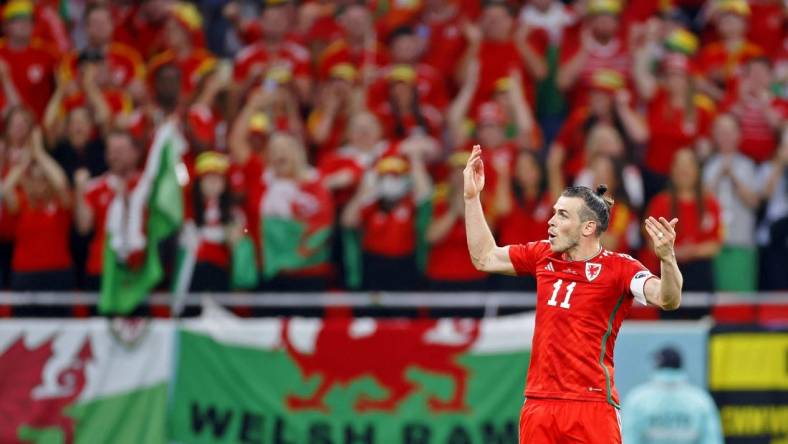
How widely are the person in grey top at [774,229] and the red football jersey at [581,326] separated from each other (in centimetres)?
576

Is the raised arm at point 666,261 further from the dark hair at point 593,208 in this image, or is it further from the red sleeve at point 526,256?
the red sleeve at point 526,256

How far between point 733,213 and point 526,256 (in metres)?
5.61

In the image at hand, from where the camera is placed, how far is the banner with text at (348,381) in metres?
13.0

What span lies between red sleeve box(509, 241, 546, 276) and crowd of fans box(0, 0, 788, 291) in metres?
4.25

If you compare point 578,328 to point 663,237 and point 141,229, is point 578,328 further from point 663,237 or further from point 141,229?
point 141,229

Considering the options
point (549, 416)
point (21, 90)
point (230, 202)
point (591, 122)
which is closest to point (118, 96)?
point (21, 90)

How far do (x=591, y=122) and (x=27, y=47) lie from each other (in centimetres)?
609

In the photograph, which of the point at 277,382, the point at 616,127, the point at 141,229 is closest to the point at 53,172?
the point at 141,229

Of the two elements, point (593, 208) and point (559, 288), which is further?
point (559, 288)

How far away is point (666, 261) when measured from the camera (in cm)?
793

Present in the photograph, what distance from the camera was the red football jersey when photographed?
28.2 feet

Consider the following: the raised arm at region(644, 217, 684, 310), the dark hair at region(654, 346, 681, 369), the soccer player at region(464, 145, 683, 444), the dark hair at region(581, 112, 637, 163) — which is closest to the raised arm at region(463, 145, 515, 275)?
the soccer player at region(464, 145, 683, 444)

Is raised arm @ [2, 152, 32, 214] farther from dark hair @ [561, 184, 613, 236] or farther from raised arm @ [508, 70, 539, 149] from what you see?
dark hair @ [561, 184, 613, 236]

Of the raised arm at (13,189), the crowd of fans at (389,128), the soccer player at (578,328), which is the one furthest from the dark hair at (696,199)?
the raised arm at (13,189)
